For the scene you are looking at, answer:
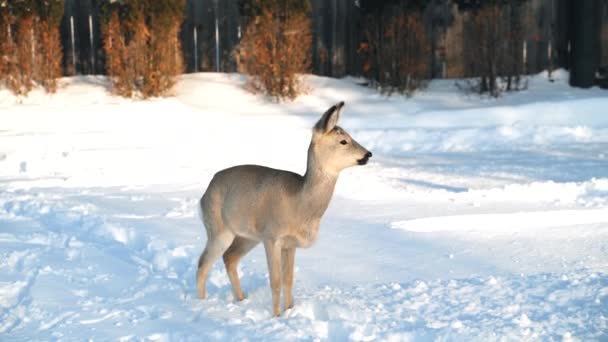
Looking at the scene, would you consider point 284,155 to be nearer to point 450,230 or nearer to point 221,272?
point 450,230

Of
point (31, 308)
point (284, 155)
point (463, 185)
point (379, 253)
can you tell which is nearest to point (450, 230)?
point (379, 253)

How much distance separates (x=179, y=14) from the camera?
16109 millimetres

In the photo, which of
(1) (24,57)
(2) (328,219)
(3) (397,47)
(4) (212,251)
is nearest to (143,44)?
(1) (24,57)

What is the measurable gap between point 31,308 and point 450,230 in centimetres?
416

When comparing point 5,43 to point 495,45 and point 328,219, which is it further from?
point 495,45

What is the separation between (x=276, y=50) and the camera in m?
16.4

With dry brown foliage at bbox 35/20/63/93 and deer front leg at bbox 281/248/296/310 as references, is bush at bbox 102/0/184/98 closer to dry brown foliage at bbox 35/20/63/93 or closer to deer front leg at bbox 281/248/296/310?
dry brown foliage at bbox 35/20/63/93

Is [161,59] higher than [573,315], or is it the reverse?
[161,59]

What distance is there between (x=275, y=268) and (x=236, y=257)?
0.61 meters

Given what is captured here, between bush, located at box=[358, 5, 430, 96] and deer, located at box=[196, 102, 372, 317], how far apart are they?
11618 millimetres

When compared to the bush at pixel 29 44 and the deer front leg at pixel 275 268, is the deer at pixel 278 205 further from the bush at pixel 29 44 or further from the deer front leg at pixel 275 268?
the bush at pixel 29 44

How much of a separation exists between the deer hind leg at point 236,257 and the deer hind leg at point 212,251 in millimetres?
165

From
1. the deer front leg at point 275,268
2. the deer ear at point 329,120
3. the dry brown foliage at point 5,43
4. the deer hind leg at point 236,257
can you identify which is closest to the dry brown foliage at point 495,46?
the dry brown foliage at point 5,43

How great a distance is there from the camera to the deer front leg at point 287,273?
597cm
